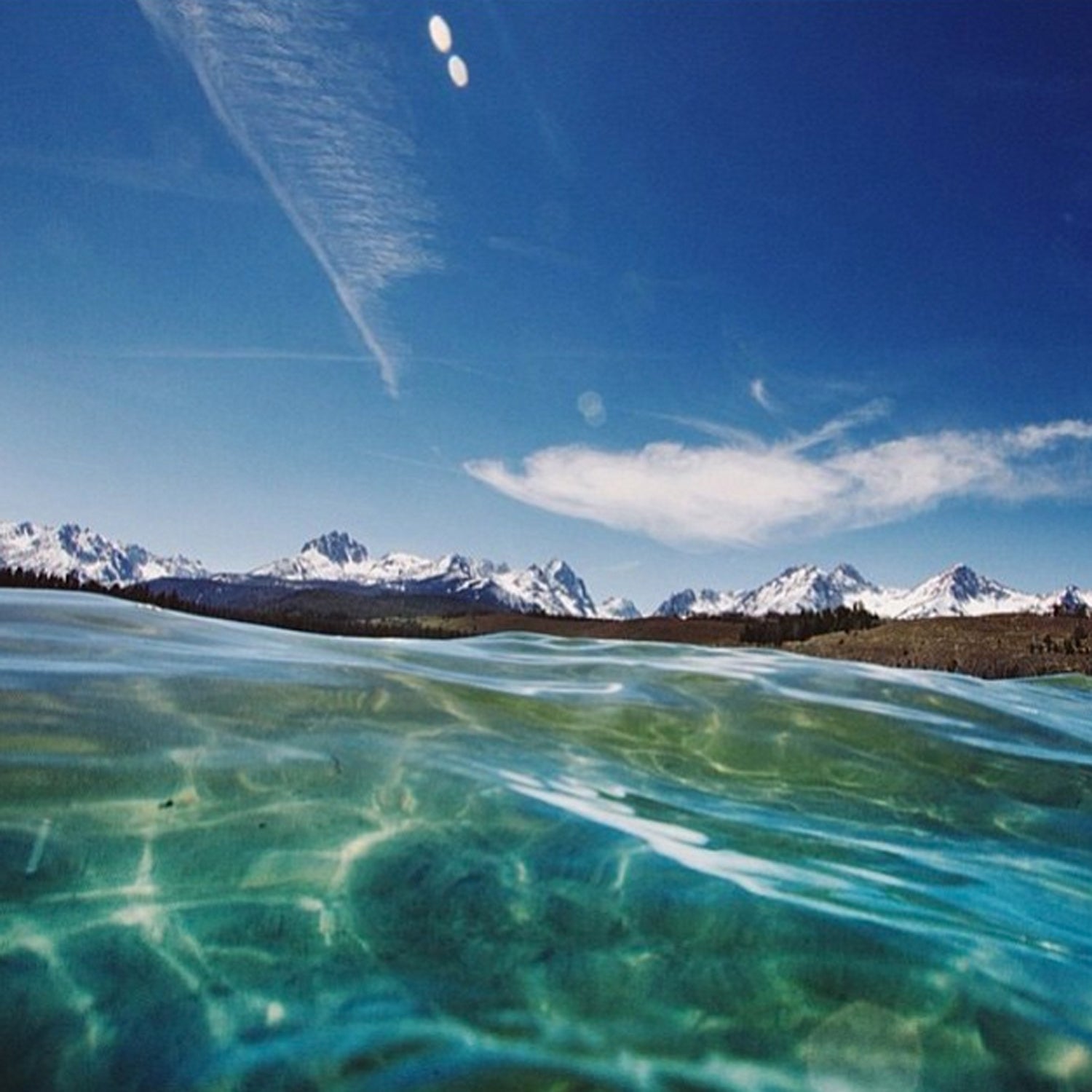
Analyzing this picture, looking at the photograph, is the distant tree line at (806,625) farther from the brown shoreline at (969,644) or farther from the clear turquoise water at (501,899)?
the clear turquoise water at (501,899)

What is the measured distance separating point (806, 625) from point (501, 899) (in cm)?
5749

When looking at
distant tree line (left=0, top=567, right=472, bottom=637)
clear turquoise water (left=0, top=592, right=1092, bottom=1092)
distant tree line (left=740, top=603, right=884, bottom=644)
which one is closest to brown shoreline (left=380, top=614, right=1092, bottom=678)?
distant tree line (left=740, top=603, right=884, bottom=644)

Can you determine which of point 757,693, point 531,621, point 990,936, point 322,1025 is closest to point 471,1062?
point 322,1025

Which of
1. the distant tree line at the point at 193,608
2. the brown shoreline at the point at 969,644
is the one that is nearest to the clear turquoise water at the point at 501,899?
the brown shoreline at the point at 969,644

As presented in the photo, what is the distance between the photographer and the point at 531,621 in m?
82.4

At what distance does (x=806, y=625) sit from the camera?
57.1 metres

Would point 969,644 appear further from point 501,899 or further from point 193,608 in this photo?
point 193,608

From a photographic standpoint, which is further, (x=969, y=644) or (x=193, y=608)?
(x=193, y=608)

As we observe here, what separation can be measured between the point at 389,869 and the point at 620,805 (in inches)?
67.3

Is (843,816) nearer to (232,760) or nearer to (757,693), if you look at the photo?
(757,693)

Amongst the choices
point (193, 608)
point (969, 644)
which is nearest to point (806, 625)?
point (969, 644)

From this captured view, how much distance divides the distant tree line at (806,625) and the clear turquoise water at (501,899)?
45.0m

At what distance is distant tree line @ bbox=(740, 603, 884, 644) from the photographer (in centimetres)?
5225

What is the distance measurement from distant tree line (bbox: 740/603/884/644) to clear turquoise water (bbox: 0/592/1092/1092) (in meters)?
45.0
